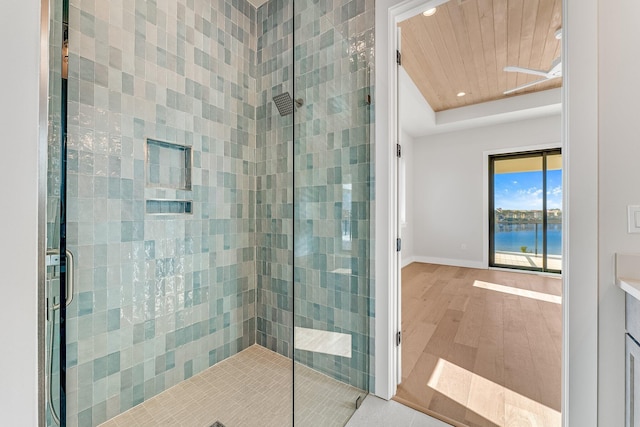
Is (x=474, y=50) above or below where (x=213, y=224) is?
above

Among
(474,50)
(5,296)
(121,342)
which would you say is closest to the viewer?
(5,296)

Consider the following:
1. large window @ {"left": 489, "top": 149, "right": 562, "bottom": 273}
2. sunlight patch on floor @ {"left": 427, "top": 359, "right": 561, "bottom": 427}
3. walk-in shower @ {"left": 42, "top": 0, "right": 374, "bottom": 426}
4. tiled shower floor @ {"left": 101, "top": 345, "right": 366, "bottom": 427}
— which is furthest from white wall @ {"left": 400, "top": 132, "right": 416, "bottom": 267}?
tiled shower floor @ {"left": 101, "top": 345, "right": 366, "bottom": 427}

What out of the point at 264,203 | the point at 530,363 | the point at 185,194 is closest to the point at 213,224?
the point at 185,194

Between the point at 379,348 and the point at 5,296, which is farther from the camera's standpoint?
the point at 379,348

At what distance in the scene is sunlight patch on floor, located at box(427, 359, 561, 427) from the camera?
4.82 ft

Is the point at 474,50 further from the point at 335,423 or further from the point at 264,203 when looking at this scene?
the point at 335,423

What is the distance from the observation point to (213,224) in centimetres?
206

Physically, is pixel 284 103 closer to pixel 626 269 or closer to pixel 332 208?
pixel 332 208

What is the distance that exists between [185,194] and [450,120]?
16.6 feet

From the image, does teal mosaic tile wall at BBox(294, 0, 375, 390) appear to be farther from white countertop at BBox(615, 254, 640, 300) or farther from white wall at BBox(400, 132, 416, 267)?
white wall at BBox(400, 132, 416, 267)

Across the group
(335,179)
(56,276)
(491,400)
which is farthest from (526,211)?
(56,276)

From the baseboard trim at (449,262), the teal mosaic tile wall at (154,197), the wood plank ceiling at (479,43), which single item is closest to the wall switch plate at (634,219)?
the wood plank ceiling at (479,43)

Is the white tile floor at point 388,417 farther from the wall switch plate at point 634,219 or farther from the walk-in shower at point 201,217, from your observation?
the wall switch plate at point 634,219

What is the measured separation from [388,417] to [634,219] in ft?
5.01
